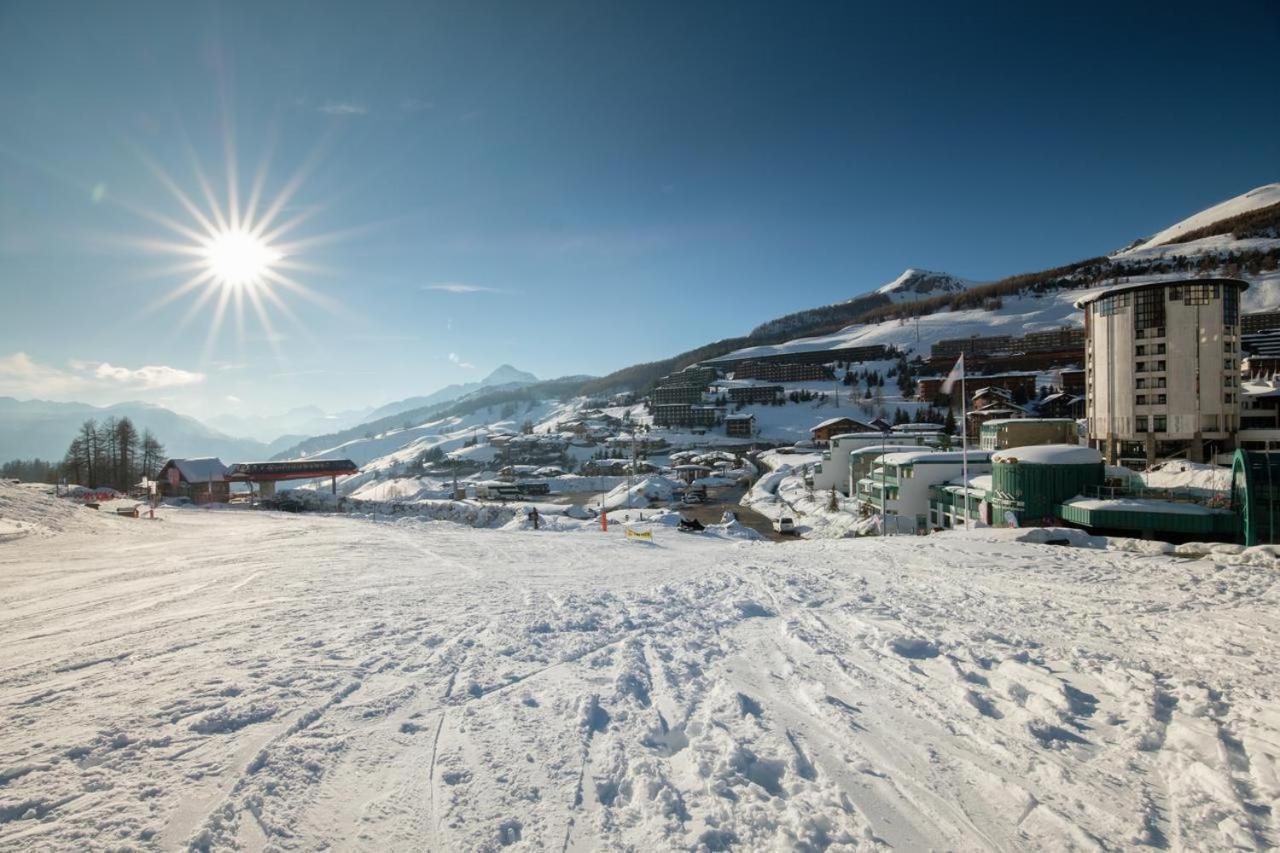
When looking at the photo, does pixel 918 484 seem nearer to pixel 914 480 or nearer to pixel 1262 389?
pixel 914 480

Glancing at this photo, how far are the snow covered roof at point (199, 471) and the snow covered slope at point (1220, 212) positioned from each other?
226 m

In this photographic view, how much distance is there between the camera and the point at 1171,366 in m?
32.8

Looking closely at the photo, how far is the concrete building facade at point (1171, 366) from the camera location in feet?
105

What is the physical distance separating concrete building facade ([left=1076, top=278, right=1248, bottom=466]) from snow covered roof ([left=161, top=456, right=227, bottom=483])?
71985 millimetres

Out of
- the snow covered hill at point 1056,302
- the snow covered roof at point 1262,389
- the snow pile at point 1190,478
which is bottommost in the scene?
the snow pile at point 1190,478

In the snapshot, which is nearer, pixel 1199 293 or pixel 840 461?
pixel 1199 293

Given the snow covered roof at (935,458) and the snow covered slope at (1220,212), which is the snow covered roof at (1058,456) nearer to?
the snow covered roof at (935,458)

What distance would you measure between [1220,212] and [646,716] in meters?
273

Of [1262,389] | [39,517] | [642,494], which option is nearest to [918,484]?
[642,494]

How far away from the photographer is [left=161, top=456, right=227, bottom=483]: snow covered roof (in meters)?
48.0

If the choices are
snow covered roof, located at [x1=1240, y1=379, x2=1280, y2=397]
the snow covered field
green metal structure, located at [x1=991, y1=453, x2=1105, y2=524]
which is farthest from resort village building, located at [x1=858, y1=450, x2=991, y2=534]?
the snow covered field

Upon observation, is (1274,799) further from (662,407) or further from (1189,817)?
(662,407)

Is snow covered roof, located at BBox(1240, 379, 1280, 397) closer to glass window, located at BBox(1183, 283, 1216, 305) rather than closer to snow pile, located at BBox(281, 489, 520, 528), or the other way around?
glass window, located at BBox(1183, 283, 1216, 305)

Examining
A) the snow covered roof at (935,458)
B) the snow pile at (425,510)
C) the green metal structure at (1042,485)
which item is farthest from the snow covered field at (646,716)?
the snow covered roof at (935,458)
